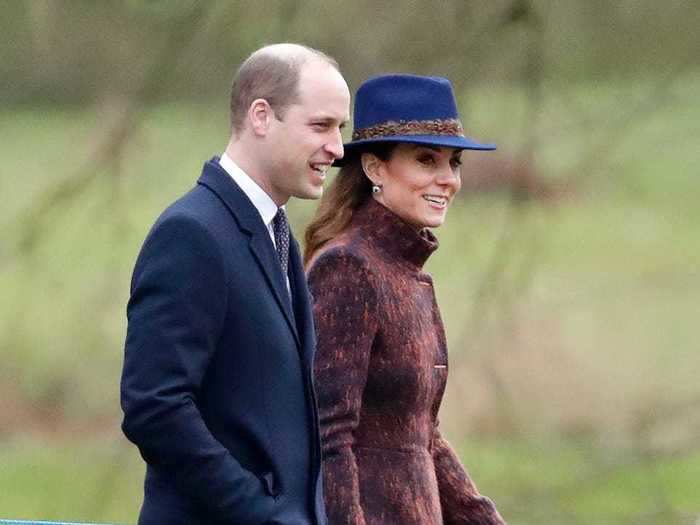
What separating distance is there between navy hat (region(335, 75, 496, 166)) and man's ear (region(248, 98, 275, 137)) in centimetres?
85

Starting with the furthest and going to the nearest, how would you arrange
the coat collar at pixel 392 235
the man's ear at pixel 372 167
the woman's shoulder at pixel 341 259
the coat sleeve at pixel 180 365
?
the man's ear at pixel 372 167
the coat collar at pixel 392 235
the woman's shoulder at pixel 341 259
the coat sleeve at pixel 180 365

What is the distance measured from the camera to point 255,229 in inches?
128

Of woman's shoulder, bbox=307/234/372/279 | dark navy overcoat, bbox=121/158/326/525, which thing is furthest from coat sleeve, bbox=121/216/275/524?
woman's shoulder, bbox=307/234/372/279

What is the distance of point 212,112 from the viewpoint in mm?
7719

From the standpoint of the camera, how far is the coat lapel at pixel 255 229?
3.24m

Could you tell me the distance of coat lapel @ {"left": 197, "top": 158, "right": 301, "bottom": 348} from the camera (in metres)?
3.24

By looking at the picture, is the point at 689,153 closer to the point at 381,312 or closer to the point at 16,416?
the point at 16,416

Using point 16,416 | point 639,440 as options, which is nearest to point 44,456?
point 16,416

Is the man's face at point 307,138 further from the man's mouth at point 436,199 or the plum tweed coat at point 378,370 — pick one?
the man's mouth at point 436,199

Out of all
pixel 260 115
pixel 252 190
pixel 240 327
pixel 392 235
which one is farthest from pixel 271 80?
pixel 392 235

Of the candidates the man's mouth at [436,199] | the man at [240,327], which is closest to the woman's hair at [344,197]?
the man's mouth at [436,199]

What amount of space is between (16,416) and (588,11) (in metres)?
2.56

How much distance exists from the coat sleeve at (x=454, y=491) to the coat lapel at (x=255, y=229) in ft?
3.29

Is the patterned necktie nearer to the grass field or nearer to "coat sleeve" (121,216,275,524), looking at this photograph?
"coat sleeve" (121,216,275,524)
